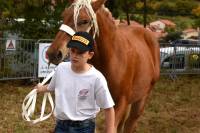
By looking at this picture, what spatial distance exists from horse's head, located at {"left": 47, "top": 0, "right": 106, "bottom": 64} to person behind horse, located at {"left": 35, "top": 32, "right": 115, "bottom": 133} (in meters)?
0.70

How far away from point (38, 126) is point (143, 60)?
239cm

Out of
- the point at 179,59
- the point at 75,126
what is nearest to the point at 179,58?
the point at 179,59

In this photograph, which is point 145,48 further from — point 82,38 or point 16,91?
point 16,91

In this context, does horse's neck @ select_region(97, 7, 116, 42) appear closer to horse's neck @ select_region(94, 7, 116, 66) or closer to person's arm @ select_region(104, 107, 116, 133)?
horse's neck @ select_region(94, 7, 116, 66)

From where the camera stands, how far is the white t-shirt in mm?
3541

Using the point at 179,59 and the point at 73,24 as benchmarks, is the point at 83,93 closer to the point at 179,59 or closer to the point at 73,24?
the point at 73,24

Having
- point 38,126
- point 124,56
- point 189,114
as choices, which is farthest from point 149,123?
point 124,56

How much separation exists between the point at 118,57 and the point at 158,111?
4.61m

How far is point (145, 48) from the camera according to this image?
6609mm

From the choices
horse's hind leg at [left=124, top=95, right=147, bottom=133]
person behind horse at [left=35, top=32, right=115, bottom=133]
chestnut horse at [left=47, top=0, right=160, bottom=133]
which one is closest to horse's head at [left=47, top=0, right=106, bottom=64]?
chestnut horse at [left=47, top=0, right=160, bottom=133]

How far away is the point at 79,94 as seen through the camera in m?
3.56

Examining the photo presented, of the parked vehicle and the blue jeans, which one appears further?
the parked vehicle

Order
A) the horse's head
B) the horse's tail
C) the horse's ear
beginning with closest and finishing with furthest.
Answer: the horse's head → the horse's ear → the horse's tail

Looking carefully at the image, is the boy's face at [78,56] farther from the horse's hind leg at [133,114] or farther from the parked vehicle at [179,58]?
the parked vehicle at [179,58]
